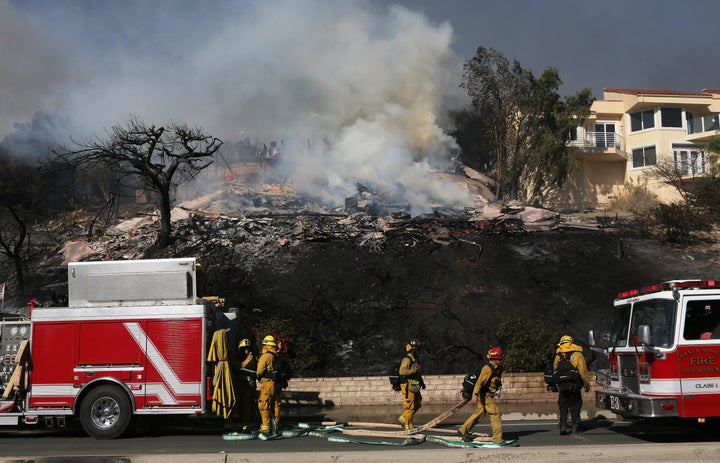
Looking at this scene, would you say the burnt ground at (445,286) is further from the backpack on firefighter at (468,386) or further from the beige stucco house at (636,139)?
the beige stucco house at (636,139)

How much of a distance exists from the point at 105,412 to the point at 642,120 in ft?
125

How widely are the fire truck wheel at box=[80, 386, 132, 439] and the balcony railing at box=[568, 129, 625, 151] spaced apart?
113 feet

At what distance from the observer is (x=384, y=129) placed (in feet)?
139

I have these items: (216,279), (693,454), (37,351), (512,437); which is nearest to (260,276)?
(216,279)

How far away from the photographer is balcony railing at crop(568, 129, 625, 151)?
40406mm

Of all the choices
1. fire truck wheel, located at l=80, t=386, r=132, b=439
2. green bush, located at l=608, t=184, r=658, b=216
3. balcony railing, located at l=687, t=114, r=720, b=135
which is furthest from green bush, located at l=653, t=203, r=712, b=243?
fire truck wheel, located at l=80, t=386, r=132, b=439

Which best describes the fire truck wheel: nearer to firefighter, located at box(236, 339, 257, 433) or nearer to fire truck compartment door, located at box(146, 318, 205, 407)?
fire truck compartment door, located at box(146, 318, 205, 407)

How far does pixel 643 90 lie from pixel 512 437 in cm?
3639

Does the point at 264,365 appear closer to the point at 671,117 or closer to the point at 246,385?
the point at 246,385

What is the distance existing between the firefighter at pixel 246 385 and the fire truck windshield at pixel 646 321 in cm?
561

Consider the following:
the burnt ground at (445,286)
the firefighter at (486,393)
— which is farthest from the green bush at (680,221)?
the firefighter at (486,393)

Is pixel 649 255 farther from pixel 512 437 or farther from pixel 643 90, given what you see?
pixel 643 90

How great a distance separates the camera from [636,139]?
40844 mm

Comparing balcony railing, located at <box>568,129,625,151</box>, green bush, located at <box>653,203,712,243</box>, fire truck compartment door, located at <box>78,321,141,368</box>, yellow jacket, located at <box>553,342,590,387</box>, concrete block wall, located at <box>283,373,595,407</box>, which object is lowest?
concrete block wall, located at <box>283,373,595,407</box>
